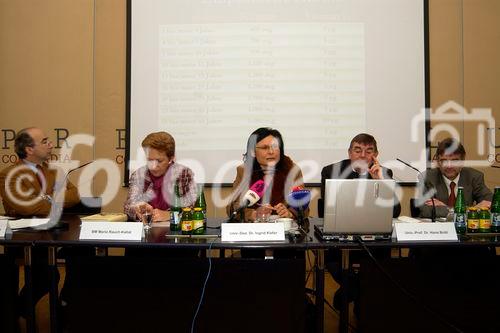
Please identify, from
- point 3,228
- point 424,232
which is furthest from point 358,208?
point 3,228

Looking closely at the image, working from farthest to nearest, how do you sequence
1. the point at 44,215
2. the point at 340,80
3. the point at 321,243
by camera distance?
1. the point at 340,80
2. the point at 44,215
3. the point at 321,243

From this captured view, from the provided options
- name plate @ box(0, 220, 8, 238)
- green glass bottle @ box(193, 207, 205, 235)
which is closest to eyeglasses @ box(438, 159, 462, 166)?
green glass bottle @ box(193, 207, 205, 235)

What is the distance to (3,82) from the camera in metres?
3.63

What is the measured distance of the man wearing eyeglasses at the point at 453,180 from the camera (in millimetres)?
2498

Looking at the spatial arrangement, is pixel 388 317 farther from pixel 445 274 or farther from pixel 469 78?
pixel 469 78

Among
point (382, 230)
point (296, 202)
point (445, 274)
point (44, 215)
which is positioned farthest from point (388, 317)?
point (44, 215)

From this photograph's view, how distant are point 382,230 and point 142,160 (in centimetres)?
234

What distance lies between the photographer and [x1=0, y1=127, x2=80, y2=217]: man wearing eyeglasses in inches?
98.0

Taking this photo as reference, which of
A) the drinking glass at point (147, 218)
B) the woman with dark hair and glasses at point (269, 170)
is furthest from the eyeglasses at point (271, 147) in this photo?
the drinking glass at point (147, 218)

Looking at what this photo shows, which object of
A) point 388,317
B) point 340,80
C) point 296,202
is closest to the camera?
point 388,317

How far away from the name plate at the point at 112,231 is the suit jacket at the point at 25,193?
0.94 meters

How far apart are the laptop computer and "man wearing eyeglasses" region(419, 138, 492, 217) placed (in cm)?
96

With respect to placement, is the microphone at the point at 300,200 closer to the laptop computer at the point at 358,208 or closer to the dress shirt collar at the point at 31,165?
the laptop computer at the point at 358,208

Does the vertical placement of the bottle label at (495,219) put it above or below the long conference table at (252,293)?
above
